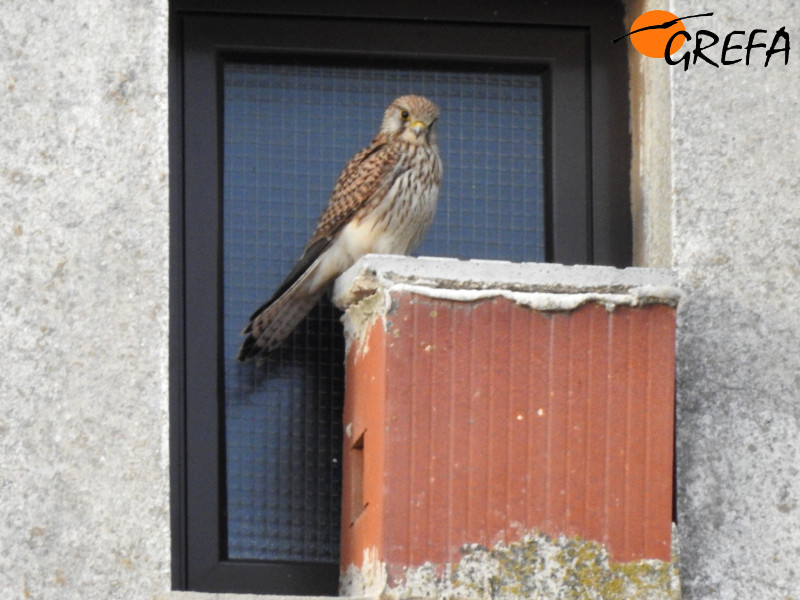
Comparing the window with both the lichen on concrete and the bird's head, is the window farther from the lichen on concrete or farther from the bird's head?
the lichen on concrete

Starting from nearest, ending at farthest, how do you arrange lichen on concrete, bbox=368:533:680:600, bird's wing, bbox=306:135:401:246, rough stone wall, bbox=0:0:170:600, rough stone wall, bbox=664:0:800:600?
1. lichen on concrete, bbox=368:533:680:600
2. rough stone wall, bbox=0:0:170:600
3. rough stone wall, bbox=664:0:800:600
4. bird's wing, bbox=306:135:401:246

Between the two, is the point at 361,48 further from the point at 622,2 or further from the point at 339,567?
the point at 339,567

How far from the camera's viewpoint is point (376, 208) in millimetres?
5883

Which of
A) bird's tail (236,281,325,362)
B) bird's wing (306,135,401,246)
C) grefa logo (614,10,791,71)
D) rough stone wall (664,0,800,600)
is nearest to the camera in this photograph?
rough stone wall (664,0,800,600)

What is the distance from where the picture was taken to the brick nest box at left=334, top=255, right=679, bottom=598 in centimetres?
491

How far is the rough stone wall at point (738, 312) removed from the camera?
5.20m

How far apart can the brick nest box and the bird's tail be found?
22.5 inches

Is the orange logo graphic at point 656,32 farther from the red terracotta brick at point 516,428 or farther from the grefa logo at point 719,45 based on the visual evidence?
the red terracotta brick at point 516,428

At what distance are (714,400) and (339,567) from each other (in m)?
1.18

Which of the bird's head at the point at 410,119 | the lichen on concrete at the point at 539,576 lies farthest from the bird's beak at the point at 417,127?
the lichen on concrete at the point at 539,576

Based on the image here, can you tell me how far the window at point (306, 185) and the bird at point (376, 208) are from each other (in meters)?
0.12

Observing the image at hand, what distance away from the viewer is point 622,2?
608cm

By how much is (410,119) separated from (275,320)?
75 cm

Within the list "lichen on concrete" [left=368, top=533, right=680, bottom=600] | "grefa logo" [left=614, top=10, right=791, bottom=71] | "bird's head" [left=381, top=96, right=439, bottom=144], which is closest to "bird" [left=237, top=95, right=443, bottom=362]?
"bird's head" [left=381, top=96, right=439, bottom=144]
